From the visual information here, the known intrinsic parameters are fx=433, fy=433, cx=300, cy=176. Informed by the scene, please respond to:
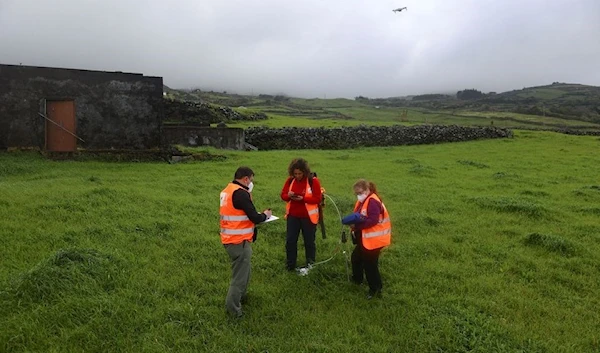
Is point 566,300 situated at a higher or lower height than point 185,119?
lower

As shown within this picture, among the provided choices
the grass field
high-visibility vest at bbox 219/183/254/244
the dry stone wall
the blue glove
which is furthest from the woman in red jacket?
the grass field

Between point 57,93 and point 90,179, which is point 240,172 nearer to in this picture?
point 90,179

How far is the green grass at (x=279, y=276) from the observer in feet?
15.0

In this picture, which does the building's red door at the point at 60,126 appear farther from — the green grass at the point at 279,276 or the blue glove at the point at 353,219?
the blue glove at the point at 353,219

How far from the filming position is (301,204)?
6.34 meters

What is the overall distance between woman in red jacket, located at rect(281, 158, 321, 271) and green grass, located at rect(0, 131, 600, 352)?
34 centimetres

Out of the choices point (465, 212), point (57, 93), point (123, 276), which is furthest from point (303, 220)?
point (57, 93)

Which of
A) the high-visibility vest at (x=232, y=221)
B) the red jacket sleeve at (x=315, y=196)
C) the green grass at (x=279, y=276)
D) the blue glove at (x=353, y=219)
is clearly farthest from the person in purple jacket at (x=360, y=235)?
the high-visibility vest at (x=232, y=221)

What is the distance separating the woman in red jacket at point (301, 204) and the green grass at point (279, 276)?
34 cm

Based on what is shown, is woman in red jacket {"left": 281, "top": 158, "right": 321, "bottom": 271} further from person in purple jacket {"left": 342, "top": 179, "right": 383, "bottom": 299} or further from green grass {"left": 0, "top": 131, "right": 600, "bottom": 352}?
person in purple jacket {"left": 342, "top": 179, "right": 383, "bottom": 299}

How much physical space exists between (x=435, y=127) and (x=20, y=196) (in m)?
23.8

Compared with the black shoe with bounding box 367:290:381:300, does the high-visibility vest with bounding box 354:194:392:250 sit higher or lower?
higher

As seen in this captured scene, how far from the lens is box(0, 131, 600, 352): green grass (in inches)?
180

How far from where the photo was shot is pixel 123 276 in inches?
222
